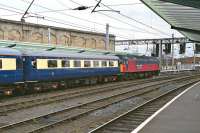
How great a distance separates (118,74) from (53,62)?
1663 cm

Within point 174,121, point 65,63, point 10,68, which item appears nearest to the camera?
point 174,121

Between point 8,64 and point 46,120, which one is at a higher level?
point 8,64

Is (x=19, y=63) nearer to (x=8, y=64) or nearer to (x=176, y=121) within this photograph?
(x=8, y=64)

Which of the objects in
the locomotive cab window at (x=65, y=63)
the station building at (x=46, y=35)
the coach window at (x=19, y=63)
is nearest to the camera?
the coach window at (x=19, y=63)

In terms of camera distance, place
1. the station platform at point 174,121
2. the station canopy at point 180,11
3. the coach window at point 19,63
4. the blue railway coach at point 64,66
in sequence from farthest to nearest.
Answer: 1. the blue railway coach at point 64,66
2. the coach window at point 19,63
3. the station canopy at point 180,11
4. the station platform at point 174,121

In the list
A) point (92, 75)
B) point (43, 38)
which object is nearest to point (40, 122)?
point (92, 75)

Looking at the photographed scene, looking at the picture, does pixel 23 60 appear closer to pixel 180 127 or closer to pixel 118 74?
pixel 180 127

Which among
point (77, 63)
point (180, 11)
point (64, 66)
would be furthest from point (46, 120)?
point (77, 63)

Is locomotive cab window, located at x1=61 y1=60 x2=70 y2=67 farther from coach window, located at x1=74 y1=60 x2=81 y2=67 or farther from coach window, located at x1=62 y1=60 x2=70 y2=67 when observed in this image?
coach window, located at x1=74 y1=60 x2=81 y2=67

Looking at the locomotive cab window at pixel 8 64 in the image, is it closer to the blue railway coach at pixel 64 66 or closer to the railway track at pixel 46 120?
the blue railway coach at pixel 64 66

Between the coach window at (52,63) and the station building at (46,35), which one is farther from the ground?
the station building at (46,35)

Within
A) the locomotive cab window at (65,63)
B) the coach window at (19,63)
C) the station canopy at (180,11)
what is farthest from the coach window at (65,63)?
the station canopy at (180,11)

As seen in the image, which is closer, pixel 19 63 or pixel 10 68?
pixel 10 68

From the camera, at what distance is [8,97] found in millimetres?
26266
